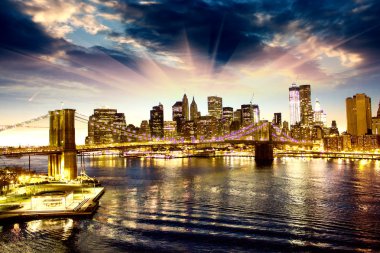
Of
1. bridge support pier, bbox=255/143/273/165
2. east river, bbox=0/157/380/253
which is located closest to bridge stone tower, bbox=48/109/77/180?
east river, bbox=0/157/380/253

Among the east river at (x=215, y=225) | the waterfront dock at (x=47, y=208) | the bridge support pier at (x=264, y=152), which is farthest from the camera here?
the bridge support pier at (x=264, y=152)

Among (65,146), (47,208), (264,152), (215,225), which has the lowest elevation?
(215,225)

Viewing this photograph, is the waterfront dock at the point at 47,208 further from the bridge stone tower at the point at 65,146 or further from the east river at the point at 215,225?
the bridge stone tower at the point at 65,146

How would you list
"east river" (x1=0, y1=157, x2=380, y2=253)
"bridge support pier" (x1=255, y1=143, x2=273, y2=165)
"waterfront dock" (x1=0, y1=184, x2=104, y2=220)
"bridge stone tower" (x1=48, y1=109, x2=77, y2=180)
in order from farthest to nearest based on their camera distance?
"bridge support pier" (x1=255, y1=143, x2=273, y2=165) < "bridge stone tower" (x1=48, y1=109, x2=77, y2=180) < "waterfront dock" (x1=0, y1=184, x2=104, y2=220) < "east river" (x1=0, y1=157, x2=380, y2=253)

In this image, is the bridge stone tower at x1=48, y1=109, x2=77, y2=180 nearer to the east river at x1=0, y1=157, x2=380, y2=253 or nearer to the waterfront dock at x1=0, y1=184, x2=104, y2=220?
the east river at x1=0, y1=157, x2=380, y2=253

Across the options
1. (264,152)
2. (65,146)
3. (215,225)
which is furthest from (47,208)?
(264,152)

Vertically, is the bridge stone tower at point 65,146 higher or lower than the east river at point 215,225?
higher

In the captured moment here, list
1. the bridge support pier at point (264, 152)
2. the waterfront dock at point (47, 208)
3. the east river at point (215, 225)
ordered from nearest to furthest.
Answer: the east river at point (215, 225) < the waterfront dock at point (47, 208) < the bridge support pier at point (264, 152)

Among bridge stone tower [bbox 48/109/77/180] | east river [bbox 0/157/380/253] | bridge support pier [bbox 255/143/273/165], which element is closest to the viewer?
east river [bbox 0/157/380/253]

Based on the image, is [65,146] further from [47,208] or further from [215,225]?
[215,225]

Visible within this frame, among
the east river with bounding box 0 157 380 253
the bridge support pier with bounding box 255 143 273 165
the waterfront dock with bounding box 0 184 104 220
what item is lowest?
the east river with bounding box 0 157 380 253

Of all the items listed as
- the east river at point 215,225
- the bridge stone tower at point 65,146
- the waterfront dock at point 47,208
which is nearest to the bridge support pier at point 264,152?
the east river at point 215,225

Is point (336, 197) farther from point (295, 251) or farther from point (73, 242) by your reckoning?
point (73, 242)

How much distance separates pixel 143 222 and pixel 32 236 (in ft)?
27.1
